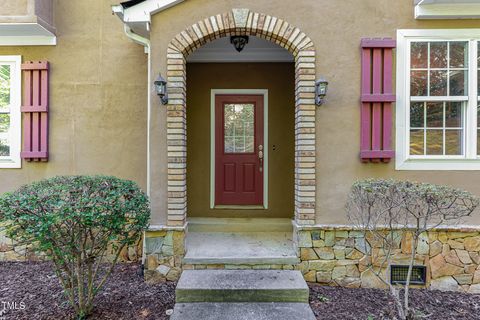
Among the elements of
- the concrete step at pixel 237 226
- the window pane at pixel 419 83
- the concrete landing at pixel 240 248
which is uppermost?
the window pane at pixel 419 83

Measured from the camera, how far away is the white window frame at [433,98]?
12.1ft

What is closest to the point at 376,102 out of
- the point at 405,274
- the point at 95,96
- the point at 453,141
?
the point at 453,141

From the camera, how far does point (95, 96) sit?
4.54 m

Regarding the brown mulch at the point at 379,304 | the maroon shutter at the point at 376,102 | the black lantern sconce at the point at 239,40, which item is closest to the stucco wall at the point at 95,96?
the black lantern sconce at the point at 239,40

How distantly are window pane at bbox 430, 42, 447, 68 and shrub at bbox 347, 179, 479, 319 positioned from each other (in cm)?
169

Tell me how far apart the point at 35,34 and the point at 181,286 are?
4.38 metres

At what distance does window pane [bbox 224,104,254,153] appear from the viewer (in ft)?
16.8

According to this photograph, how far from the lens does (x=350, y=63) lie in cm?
369

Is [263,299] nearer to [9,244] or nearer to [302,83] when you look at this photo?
[302,83]

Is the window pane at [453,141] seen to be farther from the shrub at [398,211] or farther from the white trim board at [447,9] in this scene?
the white trim board at [447,9]

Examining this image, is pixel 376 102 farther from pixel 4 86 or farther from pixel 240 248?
pixel 4 86

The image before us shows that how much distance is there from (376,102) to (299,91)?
999mm

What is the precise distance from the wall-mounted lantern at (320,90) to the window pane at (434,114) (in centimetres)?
145

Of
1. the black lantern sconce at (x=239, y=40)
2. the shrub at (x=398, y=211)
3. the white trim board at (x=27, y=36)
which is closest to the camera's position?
the shrub at (x=398, y=211)
